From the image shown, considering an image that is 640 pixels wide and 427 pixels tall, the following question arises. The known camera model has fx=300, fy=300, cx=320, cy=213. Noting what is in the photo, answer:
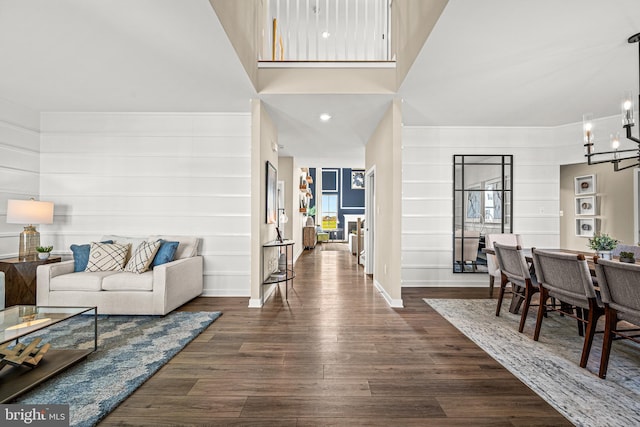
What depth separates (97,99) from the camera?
380 cm

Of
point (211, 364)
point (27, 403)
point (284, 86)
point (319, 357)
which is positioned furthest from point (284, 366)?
point (284, 86)

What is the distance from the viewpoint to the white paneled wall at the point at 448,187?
4.93 meters

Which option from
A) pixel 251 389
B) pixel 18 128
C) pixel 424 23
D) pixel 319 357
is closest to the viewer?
pixel 251 389

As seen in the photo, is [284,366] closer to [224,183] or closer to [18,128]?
[224,183]

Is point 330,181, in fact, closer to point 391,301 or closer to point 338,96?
point 338,96

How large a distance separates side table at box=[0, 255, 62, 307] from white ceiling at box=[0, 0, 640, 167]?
2.04 meters

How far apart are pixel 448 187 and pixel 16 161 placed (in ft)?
20.2

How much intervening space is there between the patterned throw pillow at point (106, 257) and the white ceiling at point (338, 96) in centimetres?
186

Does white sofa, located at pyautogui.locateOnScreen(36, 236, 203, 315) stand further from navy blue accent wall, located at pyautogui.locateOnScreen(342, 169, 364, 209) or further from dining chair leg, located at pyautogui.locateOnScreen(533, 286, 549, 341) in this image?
navy blue accent wall, located at pyautogui.locateOnScreen(342, 169, 364, 209)

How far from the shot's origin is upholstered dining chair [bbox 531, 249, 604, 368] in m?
2.21

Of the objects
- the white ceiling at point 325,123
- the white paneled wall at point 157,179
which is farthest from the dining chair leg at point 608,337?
the white paneled wall at point 157,179

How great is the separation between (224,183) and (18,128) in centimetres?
270

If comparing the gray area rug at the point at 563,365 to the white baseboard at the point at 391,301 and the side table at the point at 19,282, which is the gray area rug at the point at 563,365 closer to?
the white baseboard at the point at 391,301

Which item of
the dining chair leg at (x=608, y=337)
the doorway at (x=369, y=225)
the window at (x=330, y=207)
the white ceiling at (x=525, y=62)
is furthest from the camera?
the window at (x=330, y=207)
